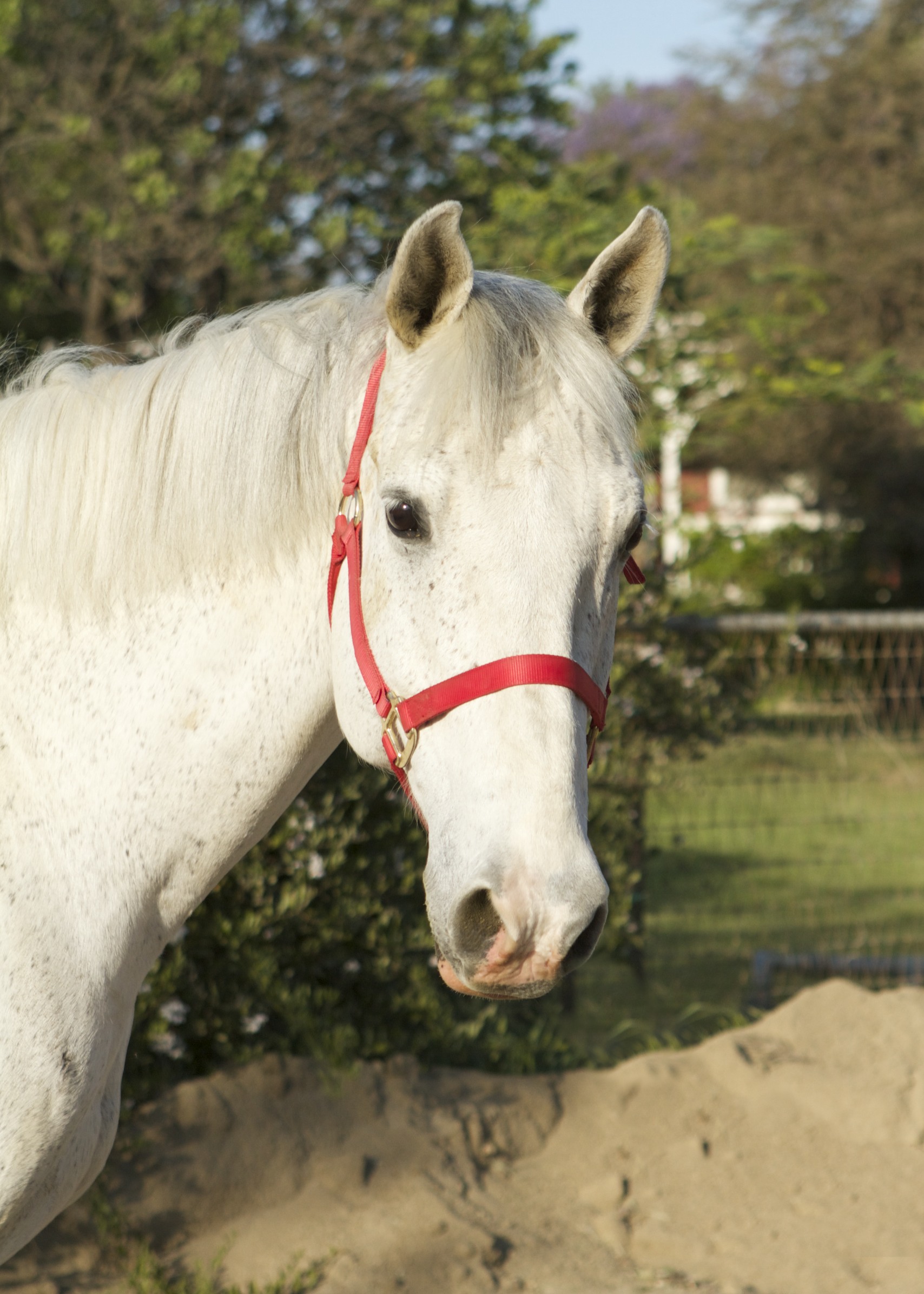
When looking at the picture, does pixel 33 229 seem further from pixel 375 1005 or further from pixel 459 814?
pixel 459 814

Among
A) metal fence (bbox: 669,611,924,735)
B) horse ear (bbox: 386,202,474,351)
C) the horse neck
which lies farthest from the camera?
metal fence (bbox: 669,611,924,735)

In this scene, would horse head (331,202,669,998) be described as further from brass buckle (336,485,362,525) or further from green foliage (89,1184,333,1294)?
green foliage (89,1184,333,1294)

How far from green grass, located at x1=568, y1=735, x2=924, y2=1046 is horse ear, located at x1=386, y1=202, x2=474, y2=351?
3.33 meters

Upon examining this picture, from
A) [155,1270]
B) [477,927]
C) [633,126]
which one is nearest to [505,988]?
[477,927]

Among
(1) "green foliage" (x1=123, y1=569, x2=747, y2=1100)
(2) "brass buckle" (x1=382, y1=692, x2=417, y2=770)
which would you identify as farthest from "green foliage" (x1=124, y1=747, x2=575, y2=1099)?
(2) "brass buckle" (x1=382, y1=692, x2=417, y2=770)

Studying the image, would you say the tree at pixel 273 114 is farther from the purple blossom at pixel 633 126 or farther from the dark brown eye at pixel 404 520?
the purple blossom at pixel 633 126

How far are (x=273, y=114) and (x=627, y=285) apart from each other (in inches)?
312

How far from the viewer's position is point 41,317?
1176 centimetres

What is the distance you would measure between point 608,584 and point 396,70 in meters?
8.31

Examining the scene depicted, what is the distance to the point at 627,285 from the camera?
1882 mm

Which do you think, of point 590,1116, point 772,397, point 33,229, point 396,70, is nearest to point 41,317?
point 33,229

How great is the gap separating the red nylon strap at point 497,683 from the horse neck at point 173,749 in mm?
286

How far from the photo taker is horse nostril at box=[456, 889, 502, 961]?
1506 mm

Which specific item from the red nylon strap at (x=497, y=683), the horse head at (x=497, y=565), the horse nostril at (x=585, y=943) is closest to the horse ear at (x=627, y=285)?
the horse head at (x=497, y=565)
